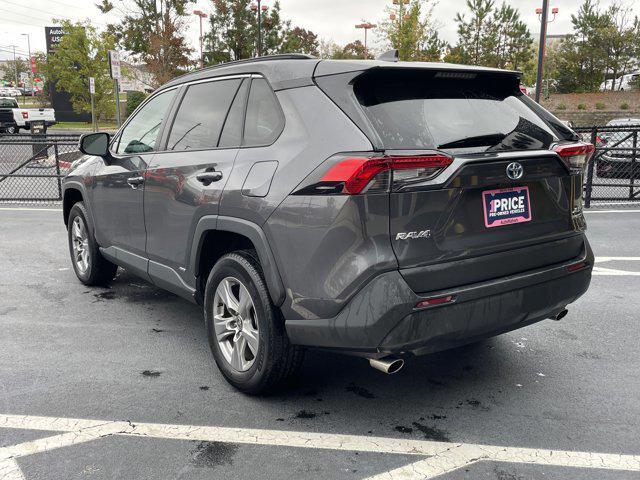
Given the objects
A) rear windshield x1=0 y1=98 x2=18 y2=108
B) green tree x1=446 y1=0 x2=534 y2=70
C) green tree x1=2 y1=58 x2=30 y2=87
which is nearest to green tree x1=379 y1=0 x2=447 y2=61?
green tree x1=446 y1=0 x2=534 y2=70

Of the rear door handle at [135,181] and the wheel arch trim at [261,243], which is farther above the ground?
the rear door handle at [135,181]

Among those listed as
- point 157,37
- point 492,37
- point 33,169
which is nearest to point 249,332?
point 33,169

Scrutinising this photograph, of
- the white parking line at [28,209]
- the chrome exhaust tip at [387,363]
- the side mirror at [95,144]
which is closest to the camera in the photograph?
the chrome exhaust tip at [387,363]

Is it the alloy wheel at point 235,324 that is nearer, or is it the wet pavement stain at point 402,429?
the wet pavement stain at point 402,429

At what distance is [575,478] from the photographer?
2701mm

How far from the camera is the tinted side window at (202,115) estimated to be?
3801 mm

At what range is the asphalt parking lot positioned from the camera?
111 inches

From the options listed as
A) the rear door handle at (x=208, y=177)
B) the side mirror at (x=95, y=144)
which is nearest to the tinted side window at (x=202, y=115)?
the rear door handle at (x=208, y=177)

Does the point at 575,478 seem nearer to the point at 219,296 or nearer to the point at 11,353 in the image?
the point at 219,296

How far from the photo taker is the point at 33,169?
1347cm

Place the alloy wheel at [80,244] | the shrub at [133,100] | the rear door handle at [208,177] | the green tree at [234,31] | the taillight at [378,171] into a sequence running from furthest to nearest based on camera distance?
the green tree at [234,31] → the shrub at [133,100] → the alloy wheel at [80,244] → the rear door handle at [208,177] → the taillight at [378,171]

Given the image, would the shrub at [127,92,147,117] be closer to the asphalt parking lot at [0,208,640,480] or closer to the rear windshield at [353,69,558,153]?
the asphalt parking lot at [0,208,640,480]

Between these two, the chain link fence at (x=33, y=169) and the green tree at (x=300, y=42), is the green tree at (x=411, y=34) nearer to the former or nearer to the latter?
the green tree at (x=300, y=42)

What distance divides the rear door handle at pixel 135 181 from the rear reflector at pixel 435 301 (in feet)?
8.04
